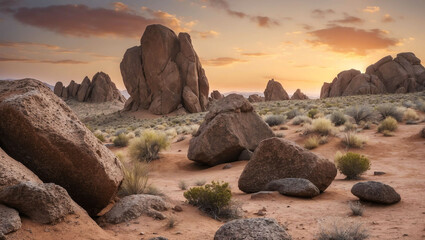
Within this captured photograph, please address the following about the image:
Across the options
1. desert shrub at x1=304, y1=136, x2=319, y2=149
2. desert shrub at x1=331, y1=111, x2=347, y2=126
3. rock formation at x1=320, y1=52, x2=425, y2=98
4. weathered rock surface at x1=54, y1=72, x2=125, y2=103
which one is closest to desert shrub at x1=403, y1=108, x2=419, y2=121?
desert shrub at x1=331, y1=111, x2=347, y2=126

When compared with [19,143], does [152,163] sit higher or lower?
lower

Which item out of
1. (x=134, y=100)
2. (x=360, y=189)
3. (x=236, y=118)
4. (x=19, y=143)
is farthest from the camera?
(x=134, y=100)

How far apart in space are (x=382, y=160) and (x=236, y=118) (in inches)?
243

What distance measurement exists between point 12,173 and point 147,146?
12.4 metres

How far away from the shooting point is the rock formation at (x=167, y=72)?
54188 mm

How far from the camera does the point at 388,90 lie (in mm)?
62750

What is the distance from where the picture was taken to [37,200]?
4.50 meters

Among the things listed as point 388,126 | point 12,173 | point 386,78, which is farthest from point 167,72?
point 12,173

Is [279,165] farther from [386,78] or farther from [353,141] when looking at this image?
[386,78]

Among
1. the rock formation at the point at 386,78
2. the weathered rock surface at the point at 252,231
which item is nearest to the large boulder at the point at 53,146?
the weathered rock surface at the point at 252,231

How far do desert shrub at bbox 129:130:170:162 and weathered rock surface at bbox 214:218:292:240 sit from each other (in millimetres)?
11935

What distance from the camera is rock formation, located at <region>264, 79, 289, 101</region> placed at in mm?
73375

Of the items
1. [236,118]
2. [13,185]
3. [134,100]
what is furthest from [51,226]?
[134,100]

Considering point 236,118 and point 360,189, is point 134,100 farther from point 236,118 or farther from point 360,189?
point 360,189
